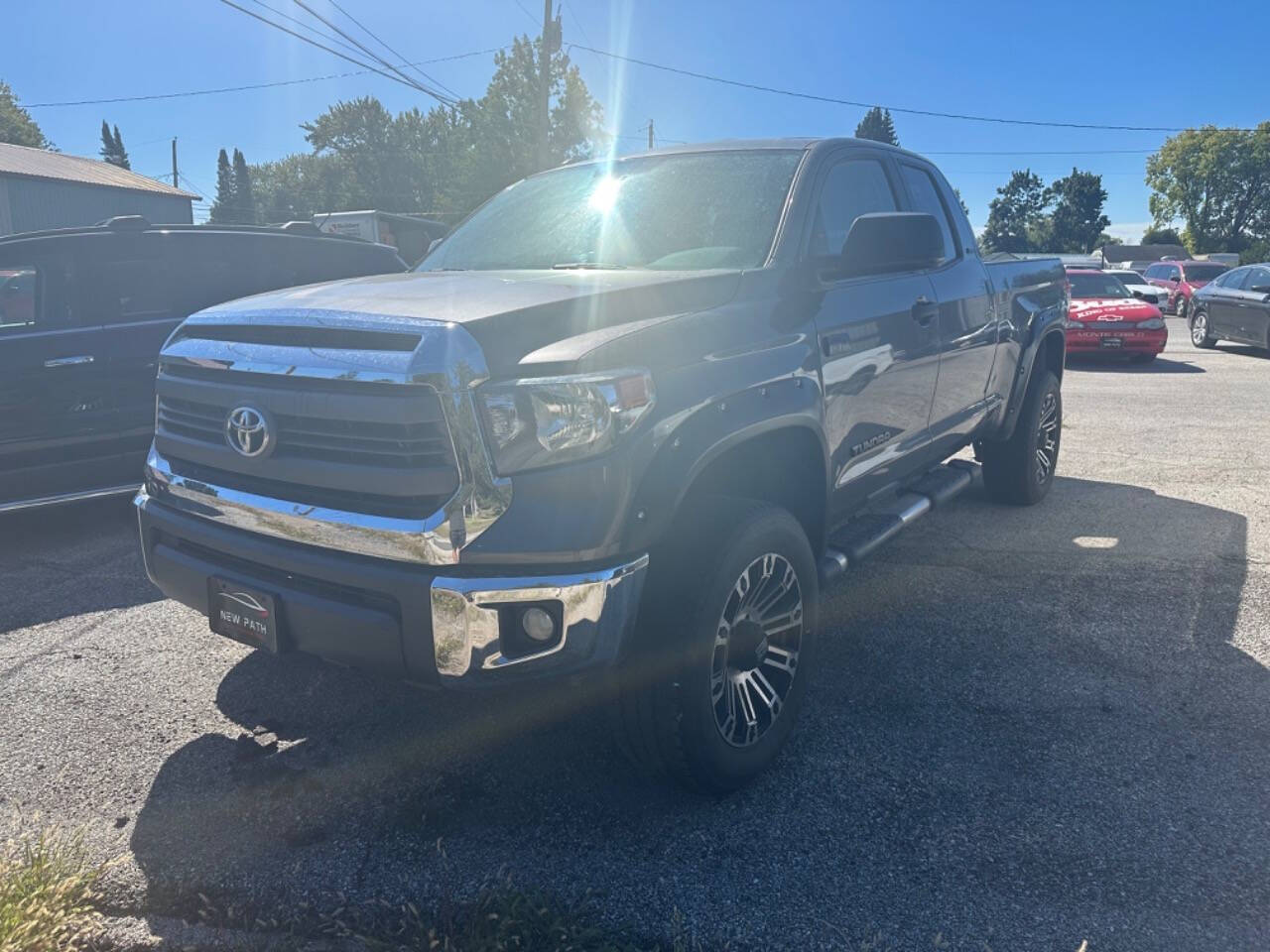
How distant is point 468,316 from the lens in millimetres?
2447

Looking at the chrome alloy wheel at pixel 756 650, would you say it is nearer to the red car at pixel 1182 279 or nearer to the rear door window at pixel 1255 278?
the rear door window at pixel 1255 278

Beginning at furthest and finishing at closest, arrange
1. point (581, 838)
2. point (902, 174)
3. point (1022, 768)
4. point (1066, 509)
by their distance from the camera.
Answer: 1. point (1066, 509)
2. point (902, 174)
3. point (1022, 768)
4. point (581, 838)

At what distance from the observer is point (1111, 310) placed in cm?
1429

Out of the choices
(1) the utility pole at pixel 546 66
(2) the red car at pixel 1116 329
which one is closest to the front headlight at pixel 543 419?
(2) the red car at pixel 1116 329

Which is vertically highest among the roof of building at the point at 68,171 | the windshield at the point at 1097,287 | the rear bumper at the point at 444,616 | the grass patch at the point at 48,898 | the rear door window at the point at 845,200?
the roof of building at the point at 68,171

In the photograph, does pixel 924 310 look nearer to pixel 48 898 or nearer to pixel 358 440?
pixel 358 440

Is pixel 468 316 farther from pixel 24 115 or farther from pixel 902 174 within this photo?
pixel 24 115

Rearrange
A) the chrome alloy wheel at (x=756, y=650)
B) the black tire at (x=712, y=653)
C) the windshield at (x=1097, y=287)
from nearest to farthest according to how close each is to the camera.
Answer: the black tire at (x=712, y=653)
the chrome alloy wheel at (x=756, y=650)
the windshield at (x=1097, y=287)

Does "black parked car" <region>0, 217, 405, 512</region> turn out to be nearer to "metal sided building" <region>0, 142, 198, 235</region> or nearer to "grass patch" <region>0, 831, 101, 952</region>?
"grass patch" <region>0, 831, 101, 952</region>

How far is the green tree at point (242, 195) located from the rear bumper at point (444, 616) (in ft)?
269

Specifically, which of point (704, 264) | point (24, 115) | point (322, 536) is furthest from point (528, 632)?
point (24, 115)

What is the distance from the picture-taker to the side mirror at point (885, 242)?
10.7 feet

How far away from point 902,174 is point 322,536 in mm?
3348

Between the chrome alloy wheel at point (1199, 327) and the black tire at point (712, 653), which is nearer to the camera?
the black tire at point (712, 653)
